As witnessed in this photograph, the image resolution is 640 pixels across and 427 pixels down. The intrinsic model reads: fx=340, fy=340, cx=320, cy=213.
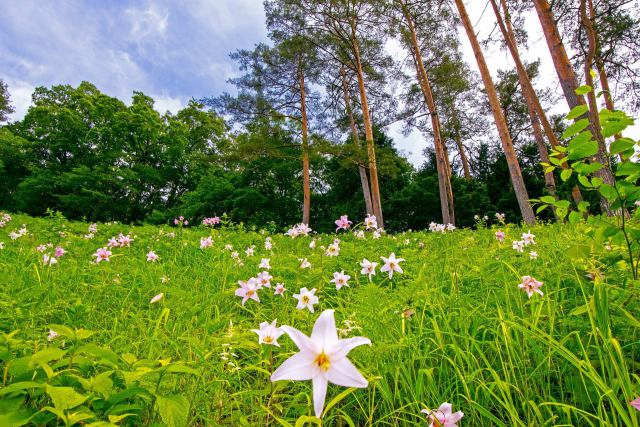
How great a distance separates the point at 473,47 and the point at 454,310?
8.11m

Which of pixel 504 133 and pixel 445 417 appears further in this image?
pixel 504 133

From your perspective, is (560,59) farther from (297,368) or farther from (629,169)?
(297,368)

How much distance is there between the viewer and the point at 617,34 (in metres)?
9.56

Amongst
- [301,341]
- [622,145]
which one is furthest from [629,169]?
[301,341]

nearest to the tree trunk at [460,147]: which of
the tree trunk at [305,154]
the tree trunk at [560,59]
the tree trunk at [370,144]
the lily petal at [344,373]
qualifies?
the tree trunk at [370,144]

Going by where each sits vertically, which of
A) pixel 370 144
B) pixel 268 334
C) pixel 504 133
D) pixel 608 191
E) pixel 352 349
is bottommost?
pixel 352 349

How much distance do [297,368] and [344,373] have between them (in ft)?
0.27

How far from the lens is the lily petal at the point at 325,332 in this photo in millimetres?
612

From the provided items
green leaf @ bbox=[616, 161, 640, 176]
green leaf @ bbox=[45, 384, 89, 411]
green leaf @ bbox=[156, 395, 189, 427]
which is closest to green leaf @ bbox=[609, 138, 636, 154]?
green leaf @ bbox=[616, 161, 640, 176]

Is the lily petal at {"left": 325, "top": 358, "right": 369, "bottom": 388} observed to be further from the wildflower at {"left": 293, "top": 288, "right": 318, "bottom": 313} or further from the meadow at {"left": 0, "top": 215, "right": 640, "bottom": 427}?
the wildflower at {"left": 293, "top": 288, "right": 318, "bottom": 313}

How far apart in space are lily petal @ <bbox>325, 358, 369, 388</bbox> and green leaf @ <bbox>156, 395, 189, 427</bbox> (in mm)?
461

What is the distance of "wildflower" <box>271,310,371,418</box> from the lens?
588mm

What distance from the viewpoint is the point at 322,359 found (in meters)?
0.63

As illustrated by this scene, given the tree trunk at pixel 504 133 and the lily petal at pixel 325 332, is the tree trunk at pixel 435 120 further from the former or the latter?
the lily petal at pixel 325 332
